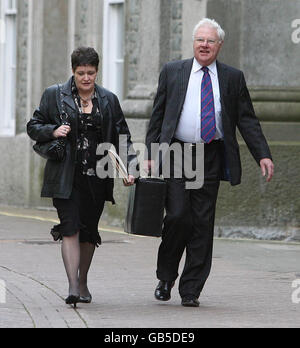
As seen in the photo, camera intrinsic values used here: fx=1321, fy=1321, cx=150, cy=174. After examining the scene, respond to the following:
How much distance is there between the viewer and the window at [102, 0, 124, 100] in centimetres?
1662

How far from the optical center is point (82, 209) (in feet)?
30.0

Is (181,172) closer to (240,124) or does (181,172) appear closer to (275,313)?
(240,124)

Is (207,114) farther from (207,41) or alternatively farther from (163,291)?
(163,291)

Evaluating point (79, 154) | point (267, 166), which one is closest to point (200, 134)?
point (267, 166)

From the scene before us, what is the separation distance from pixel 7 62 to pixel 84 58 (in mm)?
10775

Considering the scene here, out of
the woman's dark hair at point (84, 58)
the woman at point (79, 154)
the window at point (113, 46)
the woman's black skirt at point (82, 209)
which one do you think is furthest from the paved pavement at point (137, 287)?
the window at point (113, 46)

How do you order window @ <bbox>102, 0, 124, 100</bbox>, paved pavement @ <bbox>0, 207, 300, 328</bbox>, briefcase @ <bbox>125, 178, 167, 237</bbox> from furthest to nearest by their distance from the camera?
window @ <bbox>102, 0, 124, 100</bbox> → briefcase @ <bbox>125, 178, 167, 237</bbox> → paved pavement @ <bbox>0, 207, 300, 328</bbox>

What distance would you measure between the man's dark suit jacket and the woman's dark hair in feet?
2.01

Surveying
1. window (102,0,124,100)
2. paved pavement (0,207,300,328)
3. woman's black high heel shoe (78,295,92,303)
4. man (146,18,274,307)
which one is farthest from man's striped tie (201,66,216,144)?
window (102,0,124,100)

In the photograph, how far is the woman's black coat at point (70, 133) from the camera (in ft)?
29.5

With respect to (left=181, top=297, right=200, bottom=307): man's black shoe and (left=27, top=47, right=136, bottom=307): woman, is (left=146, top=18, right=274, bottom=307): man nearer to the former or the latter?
(left=181, top=297, right=200, bottom=307): man's black shoe

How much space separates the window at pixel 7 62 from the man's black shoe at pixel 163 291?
1033 centimetres

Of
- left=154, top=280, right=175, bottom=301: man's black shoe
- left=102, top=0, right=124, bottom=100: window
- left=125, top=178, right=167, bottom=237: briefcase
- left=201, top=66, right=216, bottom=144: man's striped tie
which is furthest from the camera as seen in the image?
left=102, top=0, right=124, bottom=100: window

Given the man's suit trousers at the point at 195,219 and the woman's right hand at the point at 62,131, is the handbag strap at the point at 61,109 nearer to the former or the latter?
the woman's right hand at the point at 62,131
